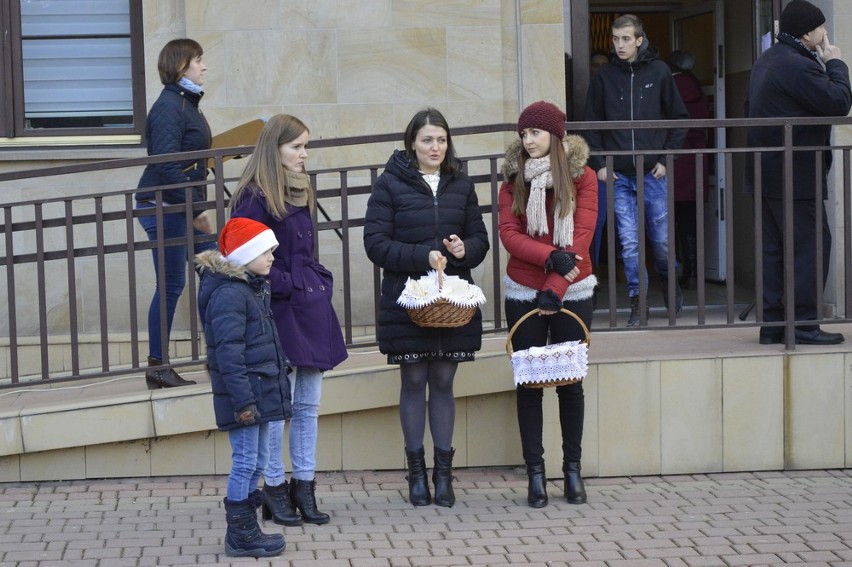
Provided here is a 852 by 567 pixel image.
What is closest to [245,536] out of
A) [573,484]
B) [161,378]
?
[573,484]

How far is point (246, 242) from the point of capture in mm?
5480

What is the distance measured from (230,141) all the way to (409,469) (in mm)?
2885

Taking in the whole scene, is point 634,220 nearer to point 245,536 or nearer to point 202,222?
point 202,222

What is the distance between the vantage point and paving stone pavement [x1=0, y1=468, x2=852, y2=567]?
557 centimetres

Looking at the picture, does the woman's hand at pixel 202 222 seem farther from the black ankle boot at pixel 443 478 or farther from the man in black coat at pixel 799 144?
the man in black coat at pixel 799 144

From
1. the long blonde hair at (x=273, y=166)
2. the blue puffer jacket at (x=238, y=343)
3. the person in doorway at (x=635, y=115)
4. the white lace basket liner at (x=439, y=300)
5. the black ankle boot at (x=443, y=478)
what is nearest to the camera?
the blue puffer jacket at (x=238, y=343)

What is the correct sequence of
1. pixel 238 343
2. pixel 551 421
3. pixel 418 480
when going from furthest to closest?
pixel 551 421
pixel 418 480
pixel 238 343

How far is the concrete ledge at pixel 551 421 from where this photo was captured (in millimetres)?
6816

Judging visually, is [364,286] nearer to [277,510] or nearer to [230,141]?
[230,141]

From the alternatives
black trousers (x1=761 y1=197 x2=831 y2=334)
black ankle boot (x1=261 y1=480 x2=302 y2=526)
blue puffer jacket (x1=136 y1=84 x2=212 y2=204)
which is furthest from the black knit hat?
black ankle boot (x1=261 y1=480 x2=302 y2=526)

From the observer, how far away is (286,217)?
19.6 feet

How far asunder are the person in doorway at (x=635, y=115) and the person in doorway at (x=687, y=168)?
172 cm

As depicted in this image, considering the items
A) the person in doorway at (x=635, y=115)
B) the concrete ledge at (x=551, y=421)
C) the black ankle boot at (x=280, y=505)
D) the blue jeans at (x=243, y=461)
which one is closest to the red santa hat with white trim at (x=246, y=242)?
the blue jeans at (x=243, y=461)

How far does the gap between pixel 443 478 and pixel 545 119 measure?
5.64ft
